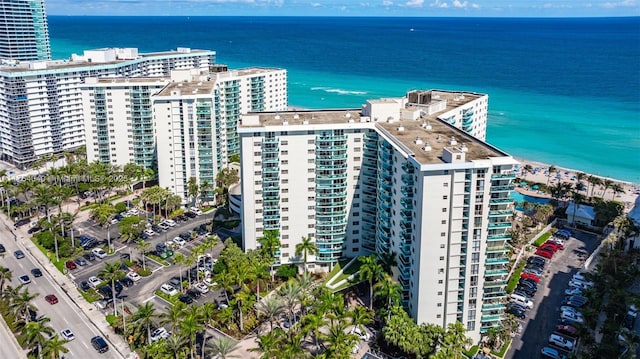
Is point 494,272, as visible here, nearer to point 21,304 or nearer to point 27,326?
point 27,326

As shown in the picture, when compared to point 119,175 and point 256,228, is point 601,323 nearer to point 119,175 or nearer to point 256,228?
point 256,228

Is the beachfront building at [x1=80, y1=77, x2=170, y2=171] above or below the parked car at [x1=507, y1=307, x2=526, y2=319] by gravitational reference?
above

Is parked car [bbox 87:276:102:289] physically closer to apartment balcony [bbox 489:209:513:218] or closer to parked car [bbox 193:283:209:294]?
parked car [bbox 193:283:209:294]

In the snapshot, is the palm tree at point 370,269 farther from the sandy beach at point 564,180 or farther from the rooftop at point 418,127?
the sandy beach at point 564,180

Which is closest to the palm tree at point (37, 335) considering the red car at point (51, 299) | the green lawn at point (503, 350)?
the red car at point (51, 299)

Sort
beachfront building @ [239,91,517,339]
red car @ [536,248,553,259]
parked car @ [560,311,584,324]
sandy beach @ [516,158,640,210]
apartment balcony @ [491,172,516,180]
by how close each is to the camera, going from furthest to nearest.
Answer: sandy beach @ [516,158,640,210] → red car @ [536,248,553,259] → parked car @ [560,311,584,324] → beachfront building @ [239,91,517,339] → apartment balcony @ [491,172,516,180]

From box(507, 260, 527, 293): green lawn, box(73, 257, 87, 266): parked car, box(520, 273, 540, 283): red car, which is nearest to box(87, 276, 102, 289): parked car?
box(73, 257, 87, 266): parked car

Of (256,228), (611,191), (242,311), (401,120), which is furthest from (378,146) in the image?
(611,191)
